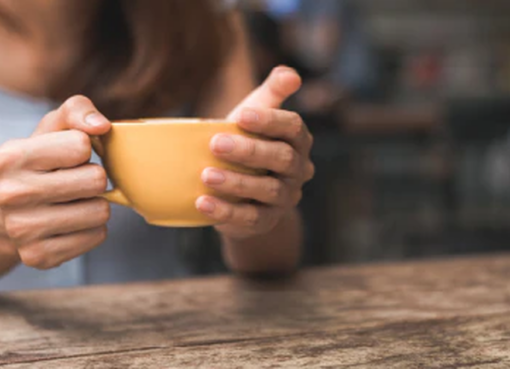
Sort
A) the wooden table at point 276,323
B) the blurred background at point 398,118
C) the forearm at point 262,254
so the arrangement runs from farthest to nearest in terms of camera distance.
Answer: the blurred background at point 398,118, the forearm at point 262,254, the wooden table at point 276,323

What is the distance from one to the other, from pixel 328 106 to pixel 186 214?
82.2 inches

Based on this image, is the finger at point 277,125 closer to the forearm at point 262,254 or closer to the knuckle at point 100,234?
the knuckle at point 100,234

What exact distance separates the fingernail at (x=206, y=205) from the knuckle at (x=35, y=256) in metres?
0.12

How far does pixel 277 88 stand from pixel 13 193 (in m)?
0.22

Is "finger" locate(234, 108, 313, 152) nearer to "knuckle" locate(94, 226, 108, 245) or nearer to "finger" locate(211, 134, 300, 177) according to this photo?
"finger" locate(211, 134, 300, 177)

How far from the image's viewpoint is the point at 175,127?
412 mm

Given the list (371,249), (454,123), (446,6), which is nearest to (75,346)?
(371,249)

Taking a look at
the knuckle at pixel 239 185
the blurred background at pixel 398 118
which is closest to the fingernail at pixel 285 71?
the knuckle at pixel 239 185

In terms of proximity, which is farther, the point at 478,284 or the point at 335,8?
the point at 335,8

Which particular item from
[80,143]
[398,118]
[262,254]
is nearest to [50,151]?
[80,143]

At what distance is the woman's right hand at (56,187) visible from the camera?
1.39 ft

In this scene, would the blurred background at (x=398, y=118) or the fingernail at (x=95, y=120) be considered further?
the blurred background at (x=398, y=118)

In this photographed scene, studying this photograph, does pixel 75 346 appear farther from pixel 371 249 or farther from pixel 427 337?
pixel 371 249

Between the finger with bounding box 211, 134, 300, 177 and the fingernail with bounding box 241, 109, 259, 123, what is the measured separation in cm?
1
